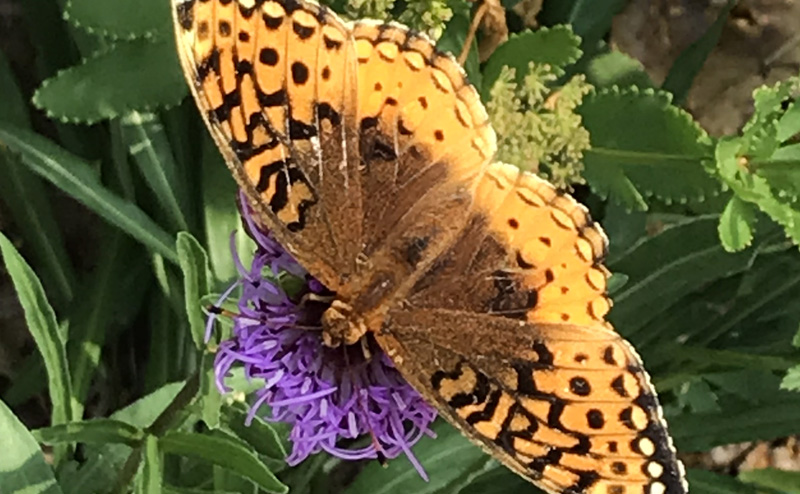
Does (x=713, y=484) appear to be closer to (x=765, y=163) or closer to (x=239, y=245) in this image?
(x=765, y=163)

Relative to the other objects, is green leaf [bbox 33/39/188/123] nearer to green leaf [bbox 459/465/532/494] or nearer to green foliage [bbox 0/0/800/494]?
green foliage [bbox 0/0/800/494]

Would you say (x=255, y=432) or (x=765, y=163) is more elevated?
(x=765, y=163)

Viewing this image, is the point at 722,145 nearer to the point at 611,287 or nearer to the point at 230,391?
the point at 611,287

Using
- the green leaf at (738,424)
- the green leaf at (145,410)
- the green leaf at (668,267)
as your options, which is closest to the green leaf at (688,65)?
the green leaf at (668,267)

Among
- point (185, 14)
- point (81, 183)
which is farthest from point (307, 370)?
point (81, 183)

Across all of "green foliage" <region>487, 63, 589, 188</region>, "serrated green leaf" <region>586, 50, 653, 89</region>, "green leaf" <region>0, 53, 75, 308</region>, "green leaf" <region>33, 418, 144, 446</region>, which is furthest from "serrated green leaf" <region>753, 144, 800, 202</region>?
"green leaf" <region>0, 53, 75, 308</region>

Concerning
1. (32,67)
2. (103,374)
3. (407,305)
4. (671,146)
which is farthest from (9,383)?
(671,146)
